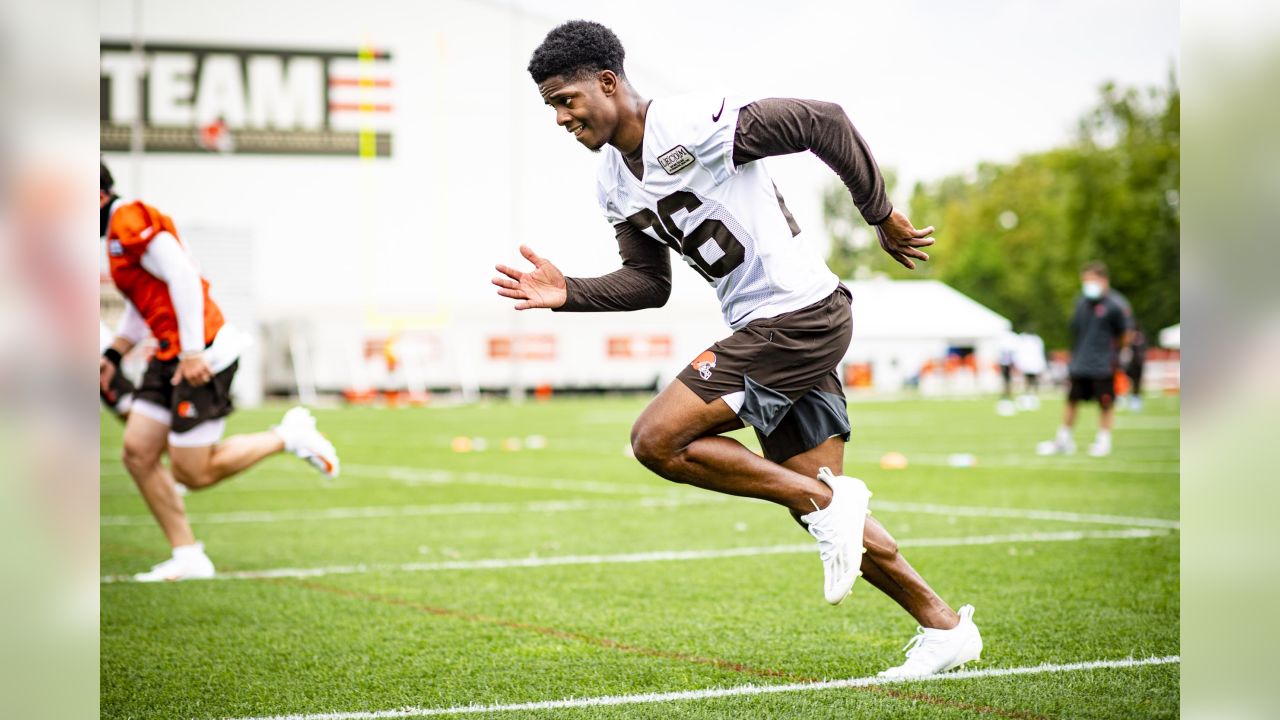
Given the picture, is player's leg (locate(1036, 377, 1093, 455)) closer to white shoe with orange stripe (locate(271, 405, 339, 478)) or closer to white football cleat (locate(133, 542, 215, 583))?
white shoe with orange stripe (locate(271, 405, 339, 478))

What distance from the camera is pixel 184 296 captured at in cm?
732

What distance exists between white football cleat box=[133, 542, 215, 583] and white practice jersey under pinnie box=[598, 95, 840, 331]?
4.02 m

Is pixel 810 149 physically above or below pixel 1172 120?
below

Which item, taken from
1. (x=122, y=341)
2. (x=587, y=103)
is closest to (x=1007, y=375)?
(x=122, y=341)

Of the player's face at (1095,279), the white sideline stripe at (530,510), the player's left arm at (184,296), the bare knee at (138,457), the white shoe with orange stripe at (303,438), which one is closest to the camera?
the player's left arm at (184,296)

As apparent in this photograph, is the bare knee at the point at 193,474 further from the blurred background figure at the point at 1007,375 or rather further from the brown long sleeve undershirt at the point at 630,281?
the blurred background figure at the point at 1007,375

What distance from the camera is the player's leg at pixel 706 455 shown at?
4398mm

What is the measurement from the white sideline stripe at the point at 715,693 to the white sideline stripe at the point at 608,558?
3.18 m

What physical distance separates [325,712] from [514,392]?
4047 cm

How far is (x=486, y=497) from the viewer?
1189 cm

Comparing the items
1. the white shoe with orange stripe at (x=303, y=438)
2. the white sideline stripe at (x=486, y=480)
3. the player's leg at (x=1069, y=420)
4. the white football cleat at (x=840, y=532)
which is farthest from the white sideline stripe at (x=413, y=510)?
the player's leg at (x=1069, y=420)

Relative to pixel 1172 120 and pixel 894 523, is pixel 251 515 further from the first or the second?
pixel 1172 120

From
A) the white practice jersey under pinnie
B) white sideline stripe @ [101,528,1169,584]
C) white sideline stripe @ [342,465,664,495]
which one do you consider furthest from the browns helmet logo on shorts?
white sideline stripe @ [342,465,664,495]
